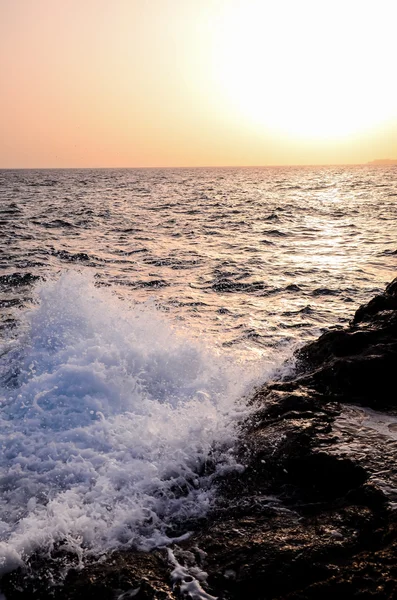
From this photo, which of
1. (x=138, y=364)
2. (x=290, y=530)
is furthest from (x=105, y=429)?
(x=290, y=530)

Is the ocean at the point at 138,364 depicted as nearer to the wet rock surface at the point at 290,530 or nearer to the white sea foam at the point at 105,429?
the white sea foam at the point at 105,429

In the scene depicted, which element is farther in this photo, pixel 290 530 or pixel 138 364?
pixel 138 364

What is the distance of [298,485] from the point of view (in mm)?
4023

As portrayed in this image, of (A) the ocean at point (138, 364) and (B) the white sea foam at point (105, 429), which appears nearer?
(B) the white sea foam at point (105, 429)

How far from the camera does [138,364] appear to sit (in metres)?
6.74

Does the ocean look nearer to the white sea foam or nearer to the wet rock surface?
the white sea foam

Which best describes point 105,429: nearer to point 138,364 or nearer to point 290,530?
point 138,364

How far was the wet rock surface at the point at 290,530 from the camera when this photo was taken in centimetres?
291

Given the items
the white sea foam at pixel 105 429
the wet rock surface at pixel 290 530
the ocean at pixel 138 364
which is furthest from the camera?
the ocean at pixel 138 364

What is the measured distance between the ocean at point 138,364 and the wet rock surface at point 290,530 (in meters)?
0.22

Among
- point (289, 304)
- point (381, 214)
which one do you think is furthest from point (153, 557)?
point (381, 214)

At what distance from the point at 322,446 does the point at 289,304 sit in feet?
22.6

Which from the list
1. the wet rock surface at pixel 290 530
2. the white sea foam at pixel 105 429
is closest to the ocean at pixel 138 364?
the white sea foam at pixel 105 429

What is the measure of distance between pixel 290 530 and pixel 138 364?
381 cm
